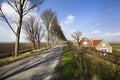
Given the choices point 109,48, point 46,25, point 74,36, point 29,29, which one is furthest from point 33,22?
point 74,36

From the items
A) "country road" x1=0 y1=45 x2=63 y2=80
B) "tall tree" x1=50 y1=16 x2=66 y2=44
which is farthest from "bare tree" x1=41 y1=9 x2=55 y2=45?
"country road" x1=0 y1=45 x2=63 y2=80

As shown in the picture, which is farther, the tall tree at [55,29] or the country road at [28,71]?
the tall tree at [55,29]

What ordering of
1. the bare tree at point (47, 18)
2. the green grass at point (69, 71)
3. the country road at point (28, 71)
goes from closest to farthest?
the country road at point (28, 71)
the green grass at point (69, 71)
the bare tree at point (47, 18)

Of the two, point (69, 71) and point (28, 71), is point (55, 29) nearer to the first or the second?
point (69, 71)

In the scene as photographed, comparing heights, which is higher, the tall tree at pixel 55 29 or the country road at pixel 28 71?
the tall tree at pixel 55 29

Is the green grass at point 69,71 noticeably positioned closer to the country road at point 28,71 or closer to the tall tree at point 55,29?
the country road at point 28,71

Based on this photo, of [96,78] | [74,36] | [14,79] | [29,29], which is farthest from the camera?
[74,36]

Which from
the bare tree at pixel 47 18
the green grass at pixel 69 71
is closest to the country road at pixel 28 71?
the green grass at pixel 69 71

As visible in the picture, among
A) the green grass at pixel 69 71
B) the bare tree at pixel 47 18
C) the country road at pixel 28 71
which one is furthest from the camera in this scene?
the bare tree at pixel 47 18

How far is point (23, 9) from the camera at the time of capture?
2302cm

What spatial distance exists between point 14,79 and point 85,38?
208 feet

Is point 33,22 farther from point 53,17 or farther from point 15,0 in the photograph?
point 15,0

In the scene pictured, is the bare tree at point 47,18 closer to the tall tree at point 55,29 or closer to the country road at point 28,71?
the tall tree at point 55,29

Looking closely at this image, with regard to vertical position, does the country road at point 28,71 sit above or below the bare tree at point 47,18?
below
